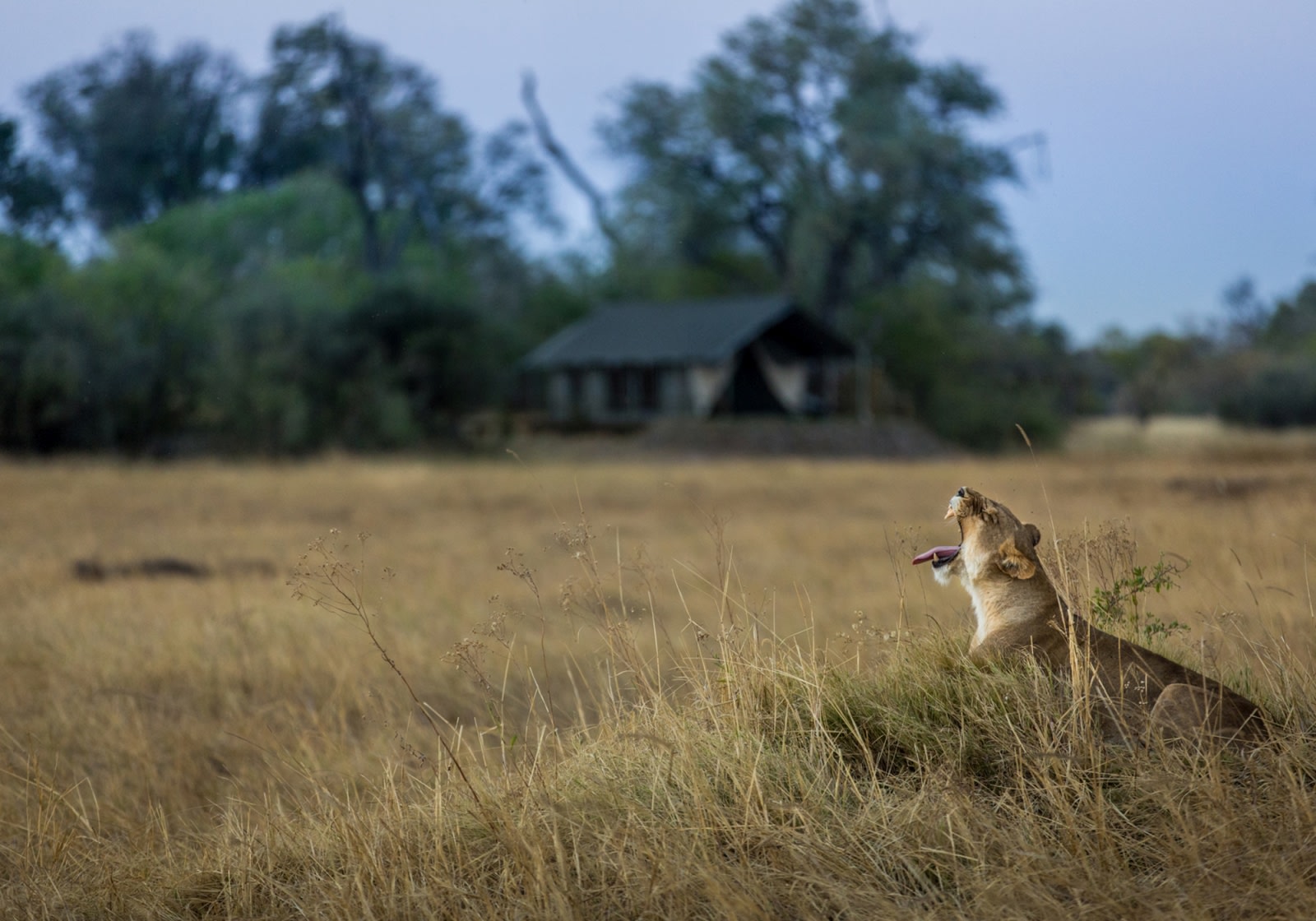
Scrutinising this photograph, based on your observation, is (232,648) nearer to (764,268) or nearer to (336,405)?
(336,405)

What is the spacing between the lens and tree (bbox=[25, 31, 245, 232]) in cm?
2605

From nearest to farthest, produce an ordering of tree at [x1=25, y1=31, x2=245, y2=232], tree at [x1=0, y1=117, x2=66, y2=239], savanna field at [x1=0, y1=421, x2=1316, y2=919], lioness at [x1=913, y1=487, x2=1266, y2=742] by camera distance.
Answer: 1. savanna field at [x1=0, y1=421, x2=1316, y2=919]
2. lioness at [x1=913, y1=487, x2=1266, y2=742]
3. tree at [x1=0, y1=117, x2=66, y2=239]
4. tree at [x1=25, y1=31, x2=245, y2=232]

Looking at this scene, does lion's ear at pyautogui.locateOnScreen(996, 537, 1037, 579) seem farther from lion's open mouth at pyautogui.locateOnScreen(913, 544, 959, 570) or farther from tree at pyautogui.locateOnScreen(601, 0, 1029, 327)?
tree at pyautogui.locateOnScreen(601, 0, 1029, 327)

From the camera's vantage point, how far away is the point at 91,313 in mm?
26641

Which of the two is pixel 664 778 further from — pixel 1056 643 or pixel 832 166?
pixel 832 166

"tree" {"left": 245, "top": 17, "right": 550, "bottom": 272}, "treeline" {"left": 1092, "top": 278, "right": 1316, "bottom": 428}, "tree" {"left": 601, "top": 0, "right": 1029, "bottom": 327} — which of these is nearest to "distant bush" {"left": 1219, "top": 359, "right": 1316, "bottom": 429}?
"treeline" {"left": 1092, "top": 278, "right": 1316, "bottom": 428}

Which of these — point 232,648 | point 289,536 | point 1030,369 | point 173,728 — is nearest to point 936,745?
point 173,728

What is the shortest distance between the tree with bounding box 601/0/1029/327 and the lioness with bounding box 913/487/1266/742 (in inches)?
1497

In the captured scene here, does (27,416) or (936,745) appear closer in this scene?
(936,745)

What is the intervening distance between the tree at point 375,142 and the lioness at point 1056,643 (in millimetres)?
39510

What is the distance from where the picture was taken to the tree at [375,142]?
40.6 meters

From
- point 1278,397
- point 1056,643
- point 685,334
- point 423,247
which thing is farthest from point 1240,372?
point 1056,643

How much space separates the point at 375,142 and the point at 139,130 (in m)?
15.0

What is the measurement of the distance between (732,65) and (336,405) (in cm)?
2149
